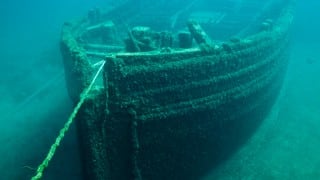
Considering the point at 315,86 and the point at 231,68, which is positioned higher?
the point at 231,68

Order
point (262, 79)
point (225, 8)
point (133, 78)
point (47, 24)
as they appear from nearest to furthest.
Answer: point (133, 78)
point (262, 79)
point (225, 8)
point (47, 24)

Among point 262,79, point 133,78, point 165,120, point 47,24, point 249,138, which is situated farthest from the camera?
point 47,24

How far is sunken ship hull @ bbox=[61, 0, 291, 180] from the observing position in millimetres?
4762

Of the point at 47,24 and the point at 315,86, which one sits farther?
the point at 47,24

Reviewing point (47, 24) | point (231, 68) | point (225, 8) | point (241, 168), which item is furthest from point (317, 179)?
point (47, 24)

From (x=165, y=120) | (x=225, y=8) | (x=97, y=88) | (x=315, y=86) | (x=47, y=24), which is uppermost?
(x=97, y=88)

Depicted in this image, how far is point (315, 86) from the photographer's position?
11.8 m

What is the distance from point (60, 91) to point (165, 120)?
7404 millimetres

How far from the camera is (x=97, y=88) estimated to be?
4.82m

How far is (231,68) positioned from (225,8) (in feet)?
25.1

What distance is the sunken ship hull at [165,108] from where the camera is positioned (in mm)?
4762

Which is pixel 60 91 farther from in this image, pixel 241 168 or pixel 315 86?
pixel 315 86

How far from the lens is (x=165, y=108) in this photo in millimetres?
5152

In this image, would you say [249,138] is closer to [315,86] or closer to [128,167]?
[128,167]
